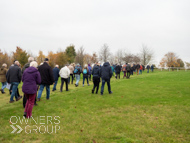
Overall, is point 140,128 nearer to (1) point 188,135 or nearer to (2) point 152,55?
(1) point 188,135

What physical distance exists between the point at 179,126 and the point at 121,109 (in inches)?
93.6

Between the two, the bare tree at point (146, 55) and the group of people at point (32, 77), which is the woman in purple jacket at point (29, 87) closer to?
the group of people at point (32, 77)

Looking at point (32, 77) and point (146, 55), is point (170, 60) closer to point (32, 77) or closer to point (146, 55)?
point (146, 55)

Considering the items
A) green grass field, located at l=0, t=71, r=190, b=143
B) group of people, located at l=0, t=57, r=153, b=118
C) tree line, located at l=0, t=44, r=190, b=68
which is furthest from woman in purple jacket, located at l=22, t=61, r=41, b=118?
tree line, located at l=0, t=44, r=190, b=68

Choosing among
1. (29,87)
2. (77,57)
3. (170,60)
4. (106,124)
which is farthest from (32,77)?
(170,60)

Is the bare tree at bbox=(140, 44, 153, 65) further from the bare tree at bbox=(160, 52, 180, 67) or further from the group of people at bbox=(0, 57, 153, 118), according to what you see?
the group of people at bbox=(0, 57, 153, 118)

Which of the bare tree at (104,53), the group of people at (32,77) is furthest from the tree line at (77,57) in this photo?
the group of people at (32,77)

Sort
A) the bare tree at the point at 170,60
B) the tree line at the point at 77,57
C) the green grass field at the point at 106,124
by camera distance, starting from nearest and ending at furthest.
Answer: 1. the green grass field at the point at 106,124
2. the tree line at the point at 77,57
3. the bare tree at the point at 170,60

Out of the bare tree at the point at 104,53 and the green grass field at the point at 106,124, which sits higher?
the bare tree at the point at 104,53

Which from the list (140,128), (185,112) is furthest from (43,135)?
(185,112)

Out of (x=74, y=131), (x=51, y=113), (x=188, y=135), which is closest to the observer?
(x=188, y=135)

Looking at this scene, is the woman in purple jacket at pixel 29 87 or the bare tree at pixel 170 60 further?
the bare tree at pixel 170 60

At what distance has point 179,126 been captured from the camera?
4.79 meters

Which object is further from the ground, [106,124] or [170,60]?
[170,60]
